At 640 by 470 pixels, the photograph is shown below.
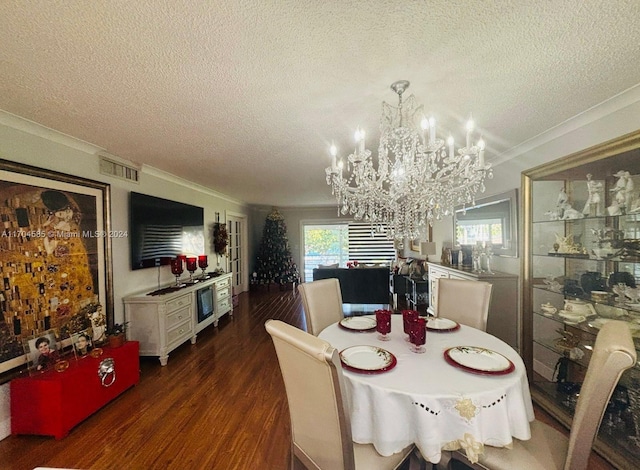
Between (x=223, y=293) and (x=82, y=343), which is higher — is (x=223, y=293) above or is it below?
below

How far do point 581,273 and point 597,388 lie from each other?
1487 mm

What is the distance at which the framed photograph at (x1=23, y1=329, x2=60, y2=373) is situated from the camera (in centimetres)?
206

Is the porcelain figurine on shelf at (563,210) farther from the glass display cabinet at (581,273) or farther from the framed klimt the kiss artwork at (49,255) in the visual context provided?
the framed klimt the kiss artwork at (49,255)

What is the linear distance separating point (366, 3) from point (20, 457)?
3.32 metres

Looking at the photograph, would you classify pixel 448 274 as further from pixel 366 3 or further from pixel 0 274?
pixel 0 274

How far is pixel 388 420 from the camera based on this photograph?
1252 mm

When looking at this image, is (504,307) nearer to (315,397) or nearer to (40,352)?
(315,397)

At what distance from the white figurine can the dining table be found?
1374 mm

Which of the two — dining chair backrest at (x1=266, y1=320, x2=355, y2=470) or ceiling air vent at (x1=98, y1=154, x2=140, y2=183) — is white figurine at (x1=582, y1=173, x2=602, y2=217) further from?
ceiling air vent at (x1=98, y1=154, x2=140, y2=183)

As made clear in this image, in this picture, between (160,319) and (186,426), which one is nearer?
(186,426)

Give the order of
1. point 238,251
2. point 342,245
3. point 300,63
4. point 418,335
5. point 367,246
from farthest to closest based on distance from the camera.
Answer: point 342,245, point 367,246, point 238,251, point 418,335, point 300,63

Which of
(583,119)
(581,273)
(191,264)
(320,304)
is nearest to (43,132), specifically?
(191,264)

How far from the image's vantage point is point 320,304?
2529 millimetres

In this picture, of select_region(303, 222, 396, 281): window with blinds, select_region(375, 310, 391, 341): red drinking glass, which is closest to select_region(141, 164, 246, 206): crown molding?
select_region(303, 222, 396, 281): window with blinds
